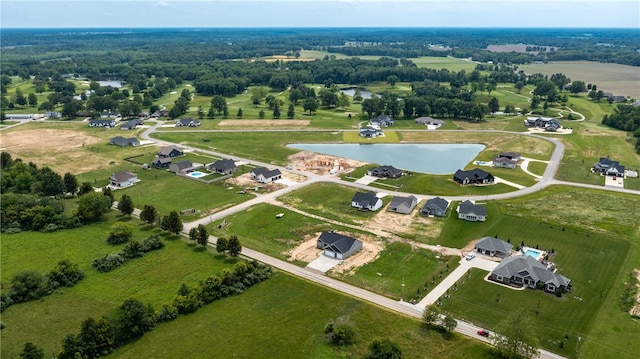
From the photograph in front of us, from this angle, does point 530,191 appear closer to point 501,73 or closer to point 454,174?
point 454,174

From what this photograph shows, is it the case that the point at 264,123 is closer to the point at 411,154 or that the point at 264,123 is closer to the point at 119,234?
the point at 411,154

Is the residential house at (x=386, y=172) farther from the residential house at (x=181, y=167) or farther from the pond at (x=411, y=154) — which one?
the residential house at (x=181, y=167)

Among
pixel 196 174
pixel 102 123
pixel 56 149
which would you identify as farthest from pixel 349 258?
pixel 102 123

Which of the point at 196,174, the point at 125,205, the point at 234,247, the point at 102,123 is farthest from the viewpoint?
the point at 102,123

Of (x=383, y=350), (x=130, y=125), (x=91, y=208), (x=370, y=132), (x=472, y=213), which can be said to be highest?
(x=130, y=125)

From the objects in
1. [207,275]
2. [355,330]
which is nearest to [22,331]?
[207,275]

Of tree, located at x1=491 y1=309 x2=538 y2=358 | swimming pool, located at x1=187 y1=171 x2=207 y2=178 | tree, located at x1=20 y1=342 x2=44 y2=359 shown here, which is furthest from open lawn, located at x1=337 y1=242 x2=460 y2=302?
swimming pool, located at x1=187 y1=171 x2=207 y2=178
